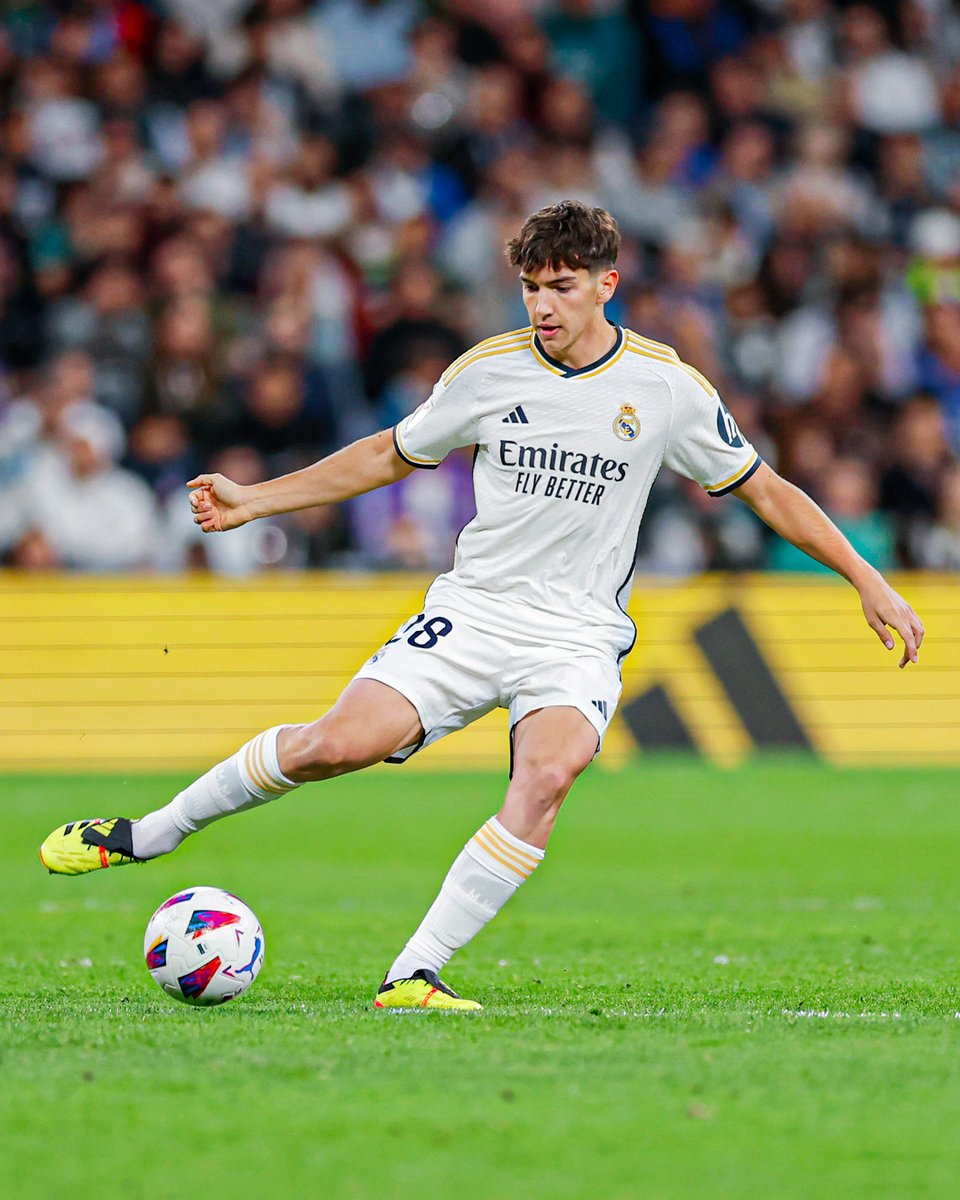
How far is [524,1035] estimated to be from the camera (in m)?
5.05

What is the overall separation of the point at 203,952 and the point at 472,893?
32.9 inches

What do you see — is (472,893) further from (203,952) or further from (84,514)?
(84,514)

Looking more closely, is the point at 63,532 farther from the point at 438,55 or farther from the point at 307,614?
the point at 438,55

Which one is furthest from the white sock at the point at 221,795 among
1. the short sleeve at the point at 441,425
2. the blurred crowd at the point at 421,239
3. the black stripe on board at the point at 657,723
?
the black stripe on board at the point at 657,723

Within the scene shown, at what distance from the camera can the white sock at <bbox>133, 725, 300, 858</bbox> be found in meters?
5.97

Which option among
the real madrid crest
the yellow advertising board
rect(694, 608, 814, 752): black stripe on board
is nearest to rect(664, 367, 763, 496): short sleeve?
the real madrid crest

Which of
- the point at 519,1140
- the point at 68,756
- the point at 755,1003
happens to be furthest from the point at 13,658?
the point at 519,1140

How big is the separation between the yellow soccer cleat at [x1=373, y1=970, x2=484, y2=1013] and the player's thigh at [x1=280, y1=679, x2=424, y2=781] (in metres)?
0.67

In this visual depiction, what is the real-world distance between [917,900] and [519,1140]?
5.26 meters

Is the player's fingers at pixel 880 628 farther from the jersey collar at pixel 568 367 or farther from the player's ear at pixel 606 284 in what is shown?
the player's ear at pixel 606 284

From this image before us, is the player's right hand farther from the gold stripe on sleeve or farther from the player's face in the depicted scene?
the gold stripe on sleeve

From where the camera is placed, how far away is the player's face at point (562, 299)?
19.3 feet

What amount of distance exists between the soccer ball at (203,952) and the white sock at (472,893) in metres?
0.45

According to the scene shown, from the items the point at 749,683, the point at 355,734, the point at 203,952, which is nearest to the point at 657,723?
the point at 749,683
